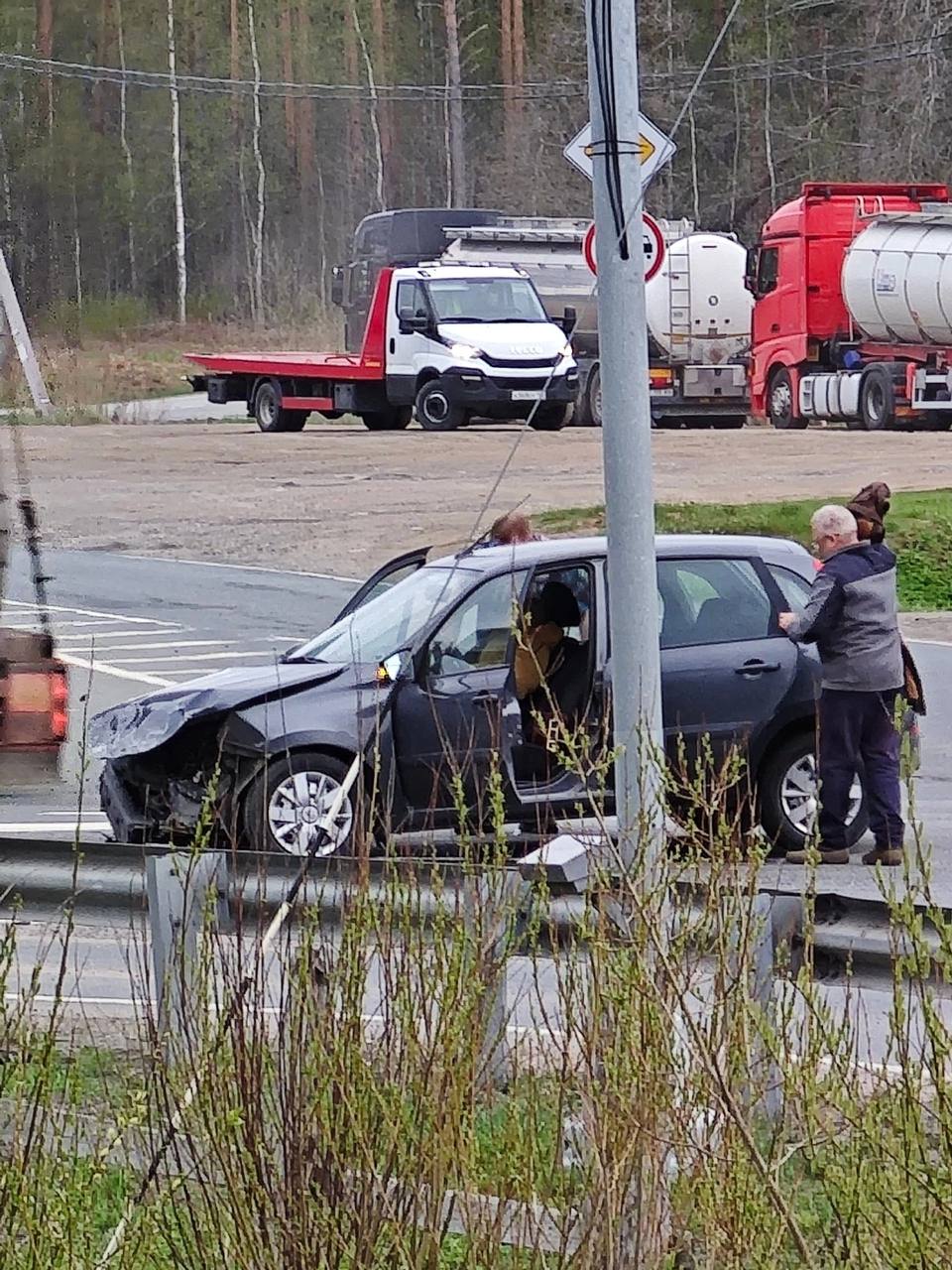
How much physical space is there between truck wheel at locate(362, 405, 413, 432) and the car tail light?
98.6ft

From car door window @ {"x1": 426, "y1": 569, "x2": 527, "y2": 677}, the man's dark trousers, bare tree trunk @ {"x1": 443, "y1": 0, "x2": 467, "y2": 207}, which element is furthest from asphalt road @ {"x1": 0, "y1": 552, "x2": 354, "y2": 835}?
bare tree trunk @ {"x1": 443, "y1": 0, "x2": 467, "y2": 207}

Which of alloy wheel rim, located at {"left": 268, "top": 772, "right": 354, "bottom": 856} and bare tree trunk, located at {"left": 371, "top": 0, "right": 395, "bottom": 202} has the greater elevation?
bare tree trunk, located at {"left": 371, "top": 0, "right": 395, "bottom": 202}

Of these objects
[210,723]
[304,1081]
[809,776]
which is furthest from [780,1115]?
Answer: [809,776]

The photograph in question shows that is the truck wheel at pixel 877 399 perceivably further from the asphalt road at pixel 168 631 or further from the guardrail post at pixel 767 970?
the guardrail post at pixel 767 970

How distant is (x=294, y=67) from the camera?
150ft

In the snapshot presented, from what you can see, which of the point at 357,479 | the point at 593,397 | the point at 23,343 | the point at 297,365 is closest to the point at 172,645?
the point at 357,479

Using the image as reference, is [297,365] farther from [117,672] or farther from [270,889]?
[270,889]

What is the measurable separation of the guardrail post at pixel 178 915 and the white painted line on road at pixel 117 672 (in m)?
9.98

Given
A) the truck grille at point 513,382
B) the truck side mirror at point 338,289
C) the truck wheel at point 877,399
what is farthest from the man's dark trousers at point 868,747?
the truck side mirror at point 338,289

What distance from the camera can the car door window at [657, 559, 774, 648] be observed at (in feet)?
33.1

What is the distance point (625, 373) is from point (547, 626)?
12.3 feet

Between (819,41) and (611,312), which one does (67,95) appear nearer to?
(611,312)

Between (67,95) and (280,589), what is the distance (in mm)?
13860

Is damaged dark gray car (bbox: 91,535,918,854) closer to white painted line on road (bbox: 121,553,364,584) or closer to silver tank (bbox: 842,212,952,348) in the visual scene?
white painted line on road (bbox: 121,553,364,584)
